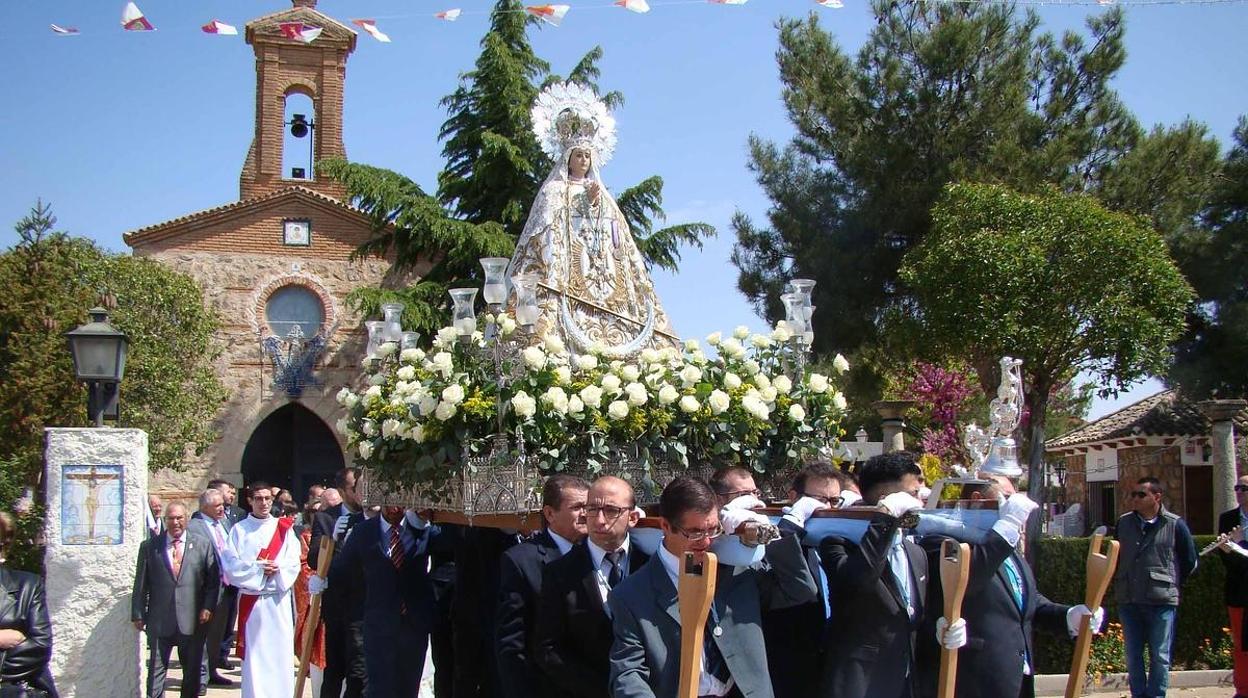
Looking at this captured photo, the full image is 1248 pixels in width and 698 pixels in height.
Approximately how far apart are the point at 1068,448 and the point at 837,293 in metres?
9.84

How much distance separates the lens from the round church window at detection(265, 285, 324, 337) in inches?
1075

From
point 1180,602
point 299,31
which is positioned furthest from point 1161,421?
point 299,31

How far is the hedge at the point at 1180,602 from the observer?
10.8 metres

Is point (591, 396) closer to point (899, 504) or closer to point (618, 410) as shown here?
point (618, 410)

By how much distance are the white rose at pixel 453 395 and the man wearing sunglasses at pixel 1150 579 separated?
5634 mm

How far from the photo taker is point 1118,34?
20.6m

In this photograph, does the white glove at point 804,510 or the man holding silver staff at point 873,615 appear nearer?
the man holding silver staff at point 873,615

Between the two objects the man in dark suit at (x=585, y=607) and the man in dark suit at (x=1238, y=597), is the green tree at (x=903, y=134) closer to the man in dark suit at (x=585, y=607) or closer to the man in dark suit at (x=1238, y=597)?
the man in dark suit at (x=1238, y=597)

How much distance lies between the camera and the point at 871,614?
462 cm

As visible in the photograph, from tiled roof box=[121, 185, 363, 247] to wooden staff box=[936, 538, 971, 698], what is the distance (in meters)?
23.5

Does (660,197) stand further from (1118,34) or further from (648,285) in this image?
(648,285)

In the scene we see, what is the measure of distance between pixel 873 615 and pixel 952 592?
0.35m

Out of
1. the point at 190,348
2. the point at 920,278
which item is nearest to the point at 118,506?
the point at 920,278

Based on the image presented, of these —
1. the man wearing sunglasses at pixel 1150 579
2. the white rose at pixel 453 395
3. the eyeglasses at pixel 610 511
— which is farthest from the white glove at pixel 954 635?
the man wearing sunglasses at pixel 1150 579
